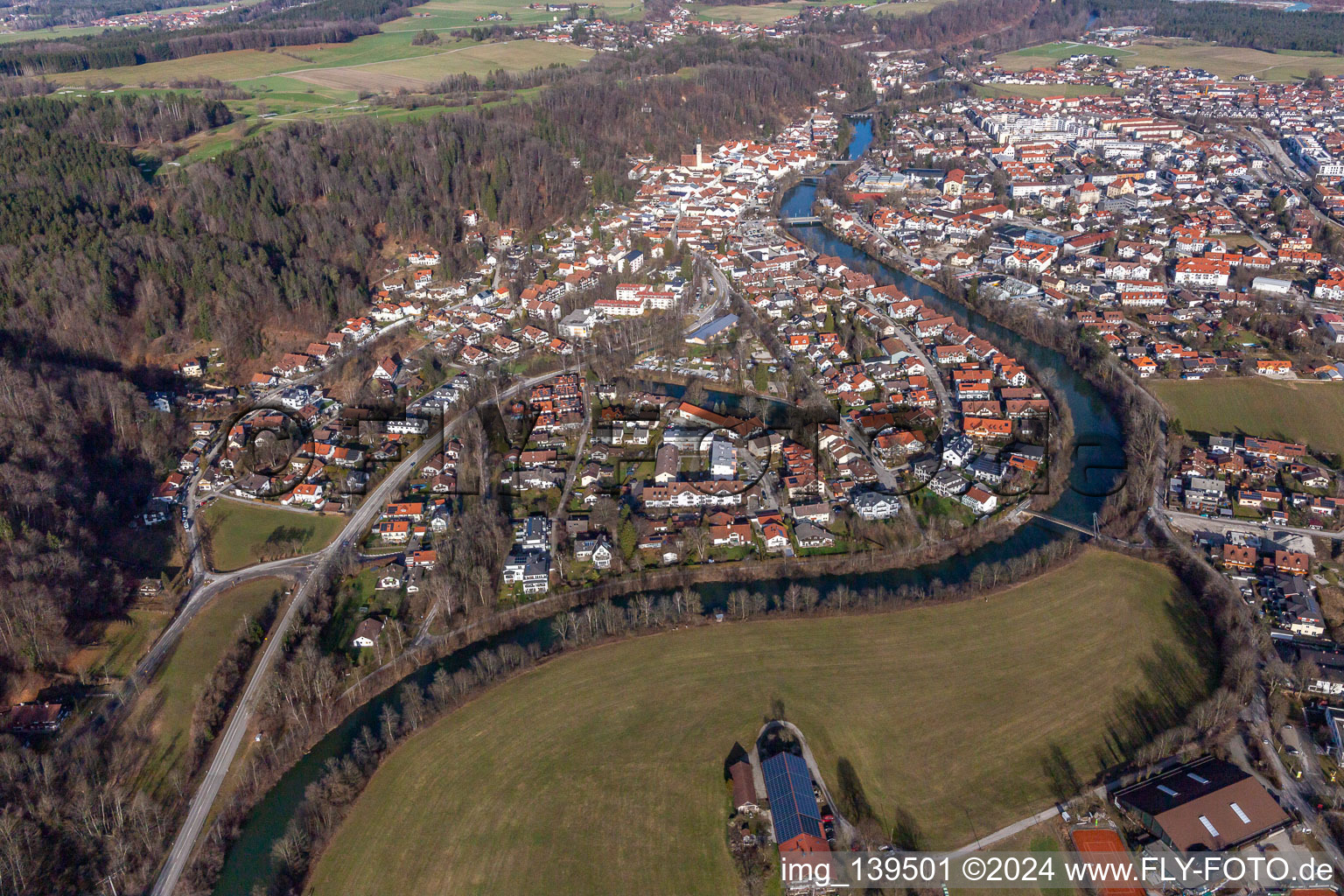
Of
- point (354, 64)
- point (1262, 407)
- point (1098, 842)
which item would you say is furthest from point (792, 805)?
point (354, 64)

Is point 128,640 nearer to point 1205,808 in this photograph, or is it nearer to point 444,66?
point 1205,808

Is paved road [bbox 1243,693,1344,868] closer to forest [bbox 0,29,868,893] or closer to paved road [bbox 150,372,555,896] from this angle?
paved road [bbox 150,372,555,896]

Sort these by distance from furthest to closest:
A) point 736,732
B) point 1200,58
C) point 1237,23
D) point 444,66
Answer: point 1237,23
point 1200,58
point 444,66
point 736,732

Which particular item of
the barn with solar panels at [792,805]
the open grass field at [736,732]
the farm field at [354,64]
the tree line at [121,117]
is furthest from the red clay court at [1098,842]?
the farm field at [354,64]

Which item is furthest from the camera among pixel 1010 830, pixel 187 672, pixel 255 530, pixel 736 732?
pixel 255 530

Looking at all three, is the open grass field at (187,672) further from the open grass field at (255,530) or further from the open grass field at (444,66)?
the open grass field at (444,66)

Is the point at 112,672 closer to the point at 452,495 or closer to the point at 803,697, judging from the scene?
the point at 452,495

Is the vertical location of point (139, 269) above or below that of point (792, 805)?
above
